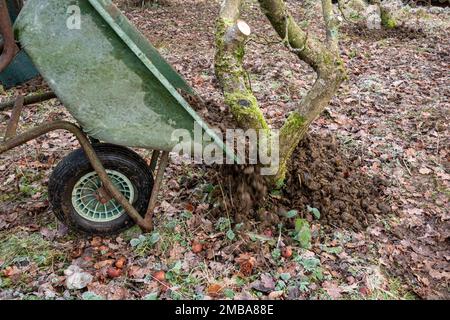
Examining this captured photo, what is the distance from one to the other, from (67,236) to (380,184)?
2.71 m

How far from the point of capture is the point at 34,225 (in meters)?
3.25

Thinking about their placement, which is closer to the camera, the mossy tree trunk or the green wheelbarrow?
the green wheelbarrow

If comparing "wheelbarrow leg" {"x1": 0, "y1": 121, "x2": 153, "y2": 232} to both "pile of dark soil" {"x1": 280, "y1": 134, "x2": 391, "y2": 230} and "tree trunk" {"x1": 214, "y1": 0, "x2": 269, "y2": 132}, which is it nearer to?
"tree trunk" {"x1": 214, "y1": 0, "x2": 269, "y2": 132}

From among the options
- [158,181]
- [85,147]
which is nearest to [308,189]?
[158,181]

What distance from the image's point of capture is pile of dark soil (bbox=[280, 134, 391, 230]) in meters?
3.33

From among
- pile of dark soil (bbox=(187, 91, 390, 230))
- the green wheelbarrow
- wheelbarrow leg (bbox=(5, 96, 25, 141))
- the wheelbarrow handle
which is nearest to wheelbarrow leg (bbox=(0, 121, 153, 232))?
the green wheelbarrow

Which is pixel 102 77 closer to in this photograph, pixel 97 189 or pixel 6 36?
pixel 6 36

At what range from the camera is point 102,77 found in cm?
248

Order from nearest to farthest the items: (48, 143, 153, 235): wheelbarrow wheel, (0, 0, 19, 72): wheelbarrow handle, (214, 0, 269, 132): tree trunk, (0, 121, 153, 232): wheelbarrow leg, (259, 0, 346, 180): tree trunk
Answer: (0, 0, 19, 72): wheelbarrow handle
(0, 121, 153, 232): wheelbarrow leg
(48, 143, 153, 235): wheelbarrow wheel
(214, 0, 269, 132): tree trunk
(259, 0, 346, 180): tree trunk

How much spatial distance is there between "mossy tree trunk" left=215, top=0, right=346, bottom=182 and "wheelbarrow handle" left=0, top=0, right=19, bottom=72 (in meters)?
1.41

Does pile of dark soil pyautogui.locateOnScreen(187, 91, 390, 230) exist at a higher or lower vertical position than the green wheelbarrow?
lower

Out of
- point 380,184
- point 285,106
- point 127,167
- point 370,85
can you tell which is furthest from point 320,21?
point 127,167

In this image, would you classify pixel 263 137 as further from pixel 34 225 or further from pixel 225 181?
pixel 34 225

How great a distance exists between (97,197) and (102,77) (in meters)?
0.89
